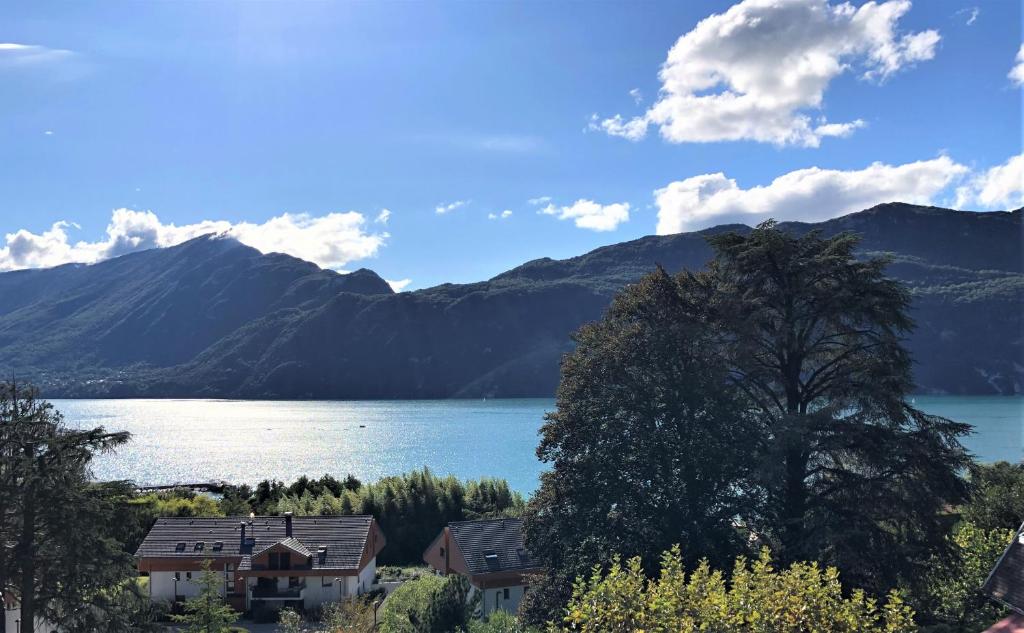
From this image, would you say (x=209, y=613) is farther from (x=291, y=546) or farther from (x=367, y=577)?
(x=367, y=577)

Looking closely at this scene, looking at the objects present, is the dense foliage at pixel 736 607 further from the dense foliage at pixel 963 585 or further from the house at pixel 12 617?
the house at pixel 12 617

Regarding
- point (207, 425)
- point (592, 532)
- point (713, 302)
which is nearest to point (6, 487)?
point (592, 532)

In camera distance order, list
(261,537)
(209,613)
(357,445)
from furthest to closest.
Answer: (357,445)
(261,537)
(209,613)

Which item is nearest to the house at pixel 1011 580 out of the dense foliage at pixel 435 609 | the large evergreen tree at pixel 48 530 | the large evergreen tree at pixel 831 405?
the large evergreen tree at pixel 831 405

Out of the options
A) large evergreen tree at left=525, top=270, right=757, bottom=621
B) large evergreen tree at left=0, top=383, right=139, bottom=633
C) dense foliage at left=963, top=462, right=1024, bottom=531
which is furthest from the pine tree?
dense foliage at left=963, top=462, right=1024, bottom=531

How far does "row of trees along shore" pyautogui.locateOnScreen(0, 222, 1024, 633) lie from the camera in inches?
797

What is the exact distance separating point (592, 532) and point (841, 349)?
33.8 feet

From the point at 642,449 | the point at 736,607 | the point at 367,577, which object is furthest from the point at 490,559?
the point at 736,607

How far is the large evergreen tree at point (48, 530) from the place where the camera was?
65.9ft

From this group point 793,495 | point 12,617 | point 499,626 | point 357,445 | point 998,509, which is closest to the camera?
point 499,626

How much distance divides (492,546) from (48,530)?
71.0 ft

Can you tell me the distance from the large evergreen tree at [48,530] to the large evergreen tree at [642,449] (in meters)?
12.8

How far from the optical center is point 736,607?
399 inches

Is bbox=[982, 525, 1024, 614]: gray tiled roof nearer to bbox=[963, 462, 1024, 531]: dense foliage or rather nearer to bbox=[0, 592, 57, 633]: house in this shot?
bbox=[963, 462, 1024, 531]: dense foliage
